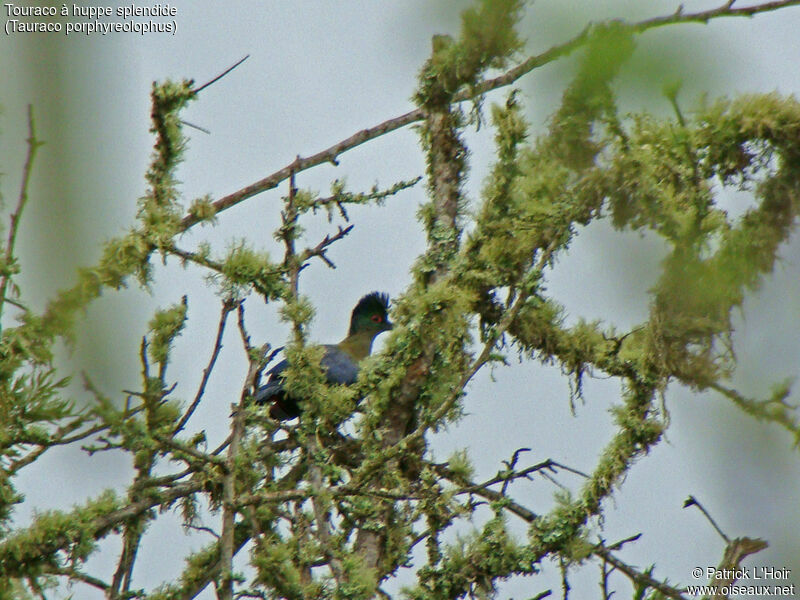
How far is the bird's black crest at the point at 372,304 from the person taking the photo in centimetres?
580

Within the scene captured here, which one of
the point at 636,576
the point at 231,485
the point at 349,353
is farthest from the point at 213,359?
the point at 349,353

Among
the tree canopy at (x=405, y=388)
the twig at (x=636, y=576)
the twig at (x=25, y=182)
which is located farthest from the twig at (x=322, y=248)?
the twig at (x=25, y=182)

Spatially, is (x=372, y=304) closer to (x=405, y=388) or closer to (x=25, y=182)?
(x=405, y=388)

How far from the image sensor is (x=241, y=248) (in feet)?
8.99

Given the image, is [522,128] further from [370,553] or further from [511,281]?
[370,553]

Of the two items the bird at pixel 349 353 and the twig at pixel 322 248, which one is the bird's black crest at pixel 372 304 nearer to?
the bird at pixel 349 353

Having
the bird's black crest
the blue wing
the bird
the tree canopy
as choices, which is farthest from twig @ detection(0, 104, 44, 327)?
the bird's black crest

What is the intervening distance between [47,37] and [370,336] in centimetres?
544

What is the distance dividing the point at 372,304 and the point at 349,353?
47cm

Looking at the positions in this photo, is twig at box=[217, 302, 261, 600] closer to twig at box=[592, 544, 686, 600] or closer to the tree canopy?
the tree canopy

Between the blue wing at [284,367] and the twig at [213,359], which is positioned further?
the blue wing at [284,367]

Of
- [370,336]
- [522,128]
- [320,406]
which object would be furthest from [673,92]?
[370,336]

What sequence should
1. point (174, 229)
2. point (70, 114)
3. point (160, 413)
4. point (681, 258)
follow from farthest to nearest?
point (174, 229), point (160, 413), point (681, 258), point (70, 114)

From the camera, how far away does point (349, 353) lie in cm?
554
